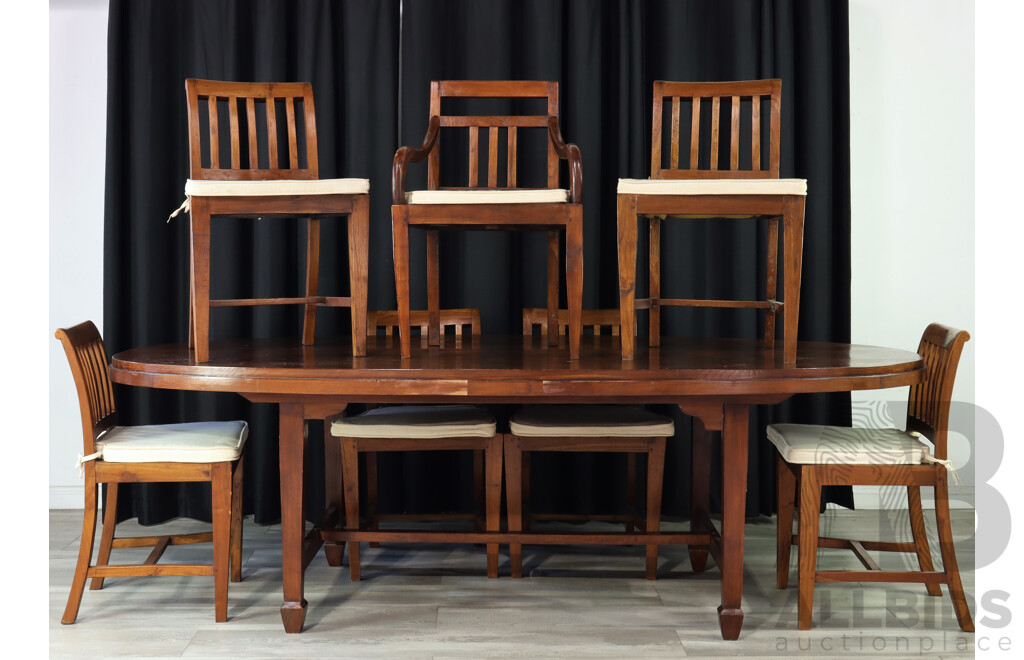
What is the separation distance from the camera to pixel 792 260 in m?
2.30

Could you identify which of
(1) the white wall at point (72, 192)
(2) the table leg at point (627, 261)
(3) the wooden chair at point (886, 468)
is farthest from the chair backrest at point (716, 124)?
(1) the white wall at point (72, 192)

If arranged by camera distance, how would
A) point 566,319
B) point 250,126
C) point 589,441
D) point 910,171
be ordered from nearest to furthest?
1. point 589,441
2. point 250,126
3. point 566,319
4. point 910,171

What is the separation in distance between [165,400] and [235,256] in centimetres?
66

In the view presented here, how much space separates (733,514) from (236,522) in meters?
1.51

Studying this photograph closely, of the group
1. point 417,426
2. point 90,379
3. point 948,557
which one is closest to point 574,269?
point 417,426

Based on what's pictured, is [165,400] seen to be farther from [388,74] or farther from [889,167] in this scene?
[889,167]

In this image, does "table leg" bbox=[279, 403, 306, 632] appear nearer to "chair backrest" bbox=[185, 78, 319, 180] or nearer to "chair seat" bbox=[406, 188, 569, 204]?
"chair seat" bbox=[406, 188, 569, 204]

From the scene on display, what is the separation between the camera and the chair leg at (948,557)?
2281 mm

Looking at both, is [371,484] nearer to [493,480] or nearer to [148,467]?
[493,480]

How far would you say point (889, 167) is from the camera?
3.62 metres

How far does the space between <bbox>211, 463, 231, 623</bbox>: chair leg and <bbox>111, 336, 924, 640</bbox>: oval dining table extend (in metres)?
0.19

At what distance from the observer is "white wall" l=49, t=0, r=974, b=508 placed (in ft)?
11.6

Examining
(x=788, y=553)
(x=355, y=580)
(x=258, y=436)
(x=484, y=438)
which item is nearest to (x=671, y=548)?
(x=788, y=553)
